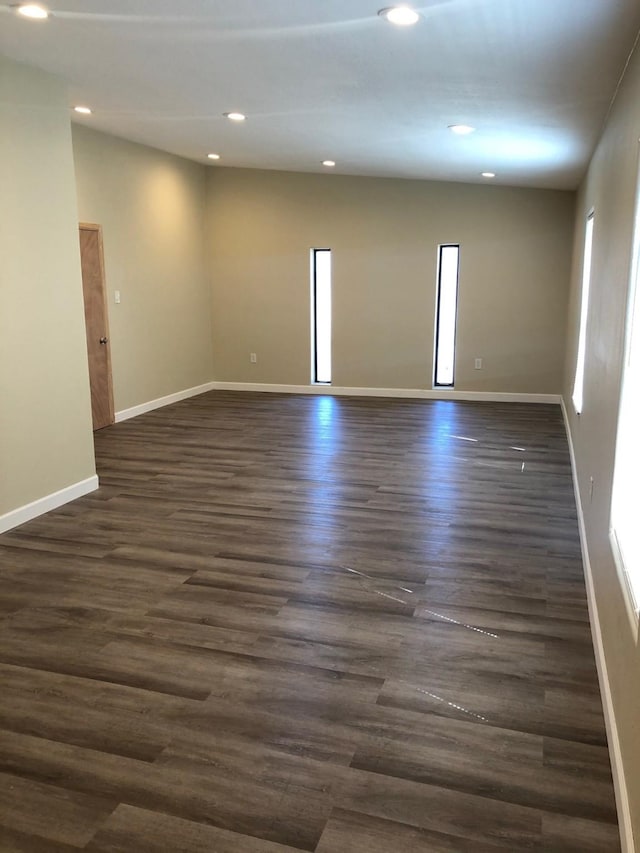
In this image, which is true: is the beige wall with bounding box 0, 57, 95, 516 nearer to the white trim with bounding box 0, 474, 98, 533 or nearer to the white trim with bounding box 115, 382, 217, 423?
the white trim with bounding box 0, 474, 98, 533

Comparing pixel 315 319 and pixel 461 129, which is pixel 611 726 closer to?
pixel 461 129

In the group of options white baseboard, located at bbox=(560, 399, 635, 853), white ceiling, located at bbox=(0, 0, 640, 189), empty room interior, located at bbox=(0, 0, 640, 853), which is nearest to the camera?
white baseboard, located at bbox=(560, 399, 635, 853)

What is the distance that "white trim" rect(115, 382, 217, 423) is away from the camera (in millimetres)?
7230

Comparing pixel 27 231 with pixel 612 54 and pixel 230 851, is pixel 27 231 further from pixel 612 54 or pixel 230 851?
pixel 230 851

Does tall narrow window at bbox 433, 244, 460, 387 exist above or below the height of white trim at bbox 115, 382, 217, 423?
above

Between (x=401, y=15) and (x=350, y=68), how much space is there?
0.86 meters

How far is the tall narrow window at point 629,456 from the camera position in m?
2.10

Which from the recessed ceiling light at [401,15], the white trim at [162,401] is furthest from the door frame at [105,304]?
the recessed ceiling light at [401,15]

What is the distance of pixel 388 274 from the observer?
8.49 meters

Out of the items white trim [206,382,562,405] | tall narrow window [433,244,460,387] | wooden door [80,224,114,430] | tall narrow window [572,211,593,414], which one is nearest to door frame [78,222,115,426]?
wooden door [80,224,114,430]

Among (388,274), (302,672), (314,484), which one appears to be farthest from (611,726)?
(388,274)

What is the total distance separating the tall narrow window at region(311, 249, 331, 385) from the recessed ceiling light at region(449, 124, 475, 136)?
12.7 feet

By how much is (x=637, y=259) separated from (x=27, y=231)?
342 cm

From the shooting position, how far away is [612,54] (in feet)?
9.55
